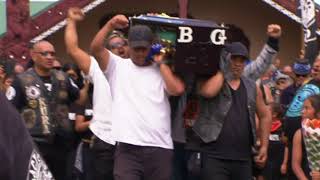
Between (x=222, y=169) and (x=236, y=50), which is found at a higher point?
(x=236, y=50)

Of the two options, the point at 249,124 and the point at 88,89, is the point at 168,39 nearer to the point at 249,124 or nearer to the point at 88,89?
the point at 249,124

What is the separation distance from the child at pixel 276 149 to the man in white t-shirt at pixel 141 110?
127 inches

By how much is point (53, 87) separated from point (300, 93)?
2671mm

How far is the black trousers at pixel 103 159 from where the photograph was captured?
26.2ft

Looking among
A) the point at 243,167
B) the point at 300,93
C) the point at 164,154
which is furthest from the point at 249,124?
the point at 300,93

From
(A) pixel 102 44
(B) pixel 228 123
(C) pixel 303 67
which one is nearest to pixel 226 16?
(C) pixel 303 67

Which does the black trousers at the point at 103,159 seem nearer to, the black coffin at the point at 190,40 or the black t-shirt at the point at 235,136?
the black t-shirt at the point at 235,136

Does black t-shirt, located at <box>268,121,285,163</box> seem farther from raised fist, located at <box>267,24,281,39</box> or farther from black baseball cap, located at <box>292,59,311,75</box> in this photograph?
raised fist, located at <box>267,24,281,39</box>

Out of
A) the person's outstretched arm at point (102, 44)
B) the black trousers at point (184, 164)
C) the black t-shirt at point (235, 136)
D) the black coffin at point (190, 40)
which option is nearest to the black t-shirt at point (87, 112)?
the black trousers at point (184, 164)

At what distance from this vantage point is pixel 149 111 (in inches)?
274

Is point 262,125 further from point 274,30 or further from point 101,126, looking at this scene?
point 101,126

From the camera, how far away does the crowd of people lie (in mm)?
6961

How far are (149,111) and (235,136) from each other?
0.80m

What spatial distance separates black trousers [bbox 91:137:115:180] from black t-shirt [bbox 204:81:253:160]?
3.87 feet
